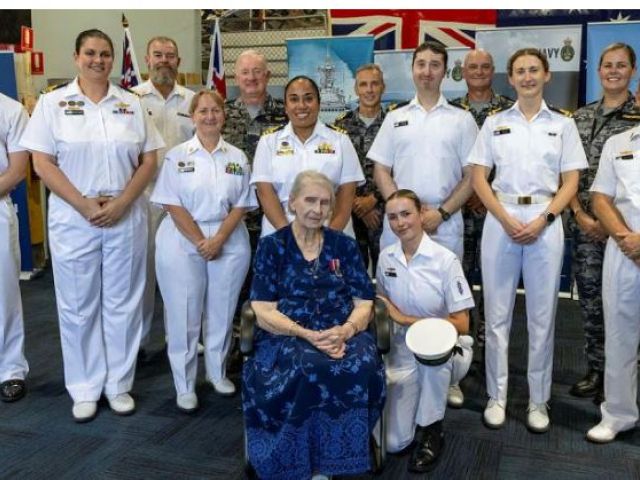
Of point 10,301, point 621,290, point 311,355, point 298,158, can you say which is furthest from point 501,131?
point 10,301

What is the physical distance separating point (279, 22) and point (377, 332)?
6807 mm

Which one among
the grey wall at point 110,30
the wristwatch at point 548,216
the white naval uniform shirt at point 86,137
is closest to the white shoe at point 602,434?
the wristwatch at point 548,216

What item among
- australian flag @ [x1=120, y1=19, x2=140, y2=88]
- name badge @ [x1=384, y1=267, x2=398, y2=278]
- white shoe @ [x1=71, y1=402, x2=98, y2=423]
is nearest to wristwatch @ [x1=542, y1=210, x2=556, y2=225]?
name badge @ [x1=384, y1=267, x2=398, y2=278]

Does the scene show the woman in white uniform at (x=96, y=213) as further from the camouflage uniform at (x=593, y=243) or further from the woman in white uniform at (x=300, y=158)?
the camouflage uniform at (x=593, y=243)

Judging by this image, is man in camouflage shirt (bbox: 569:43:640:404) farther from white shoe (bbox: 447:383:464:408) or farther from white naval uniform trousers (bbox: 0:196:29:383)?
white naval uniform trousers (bbox: 0:196:29:383)

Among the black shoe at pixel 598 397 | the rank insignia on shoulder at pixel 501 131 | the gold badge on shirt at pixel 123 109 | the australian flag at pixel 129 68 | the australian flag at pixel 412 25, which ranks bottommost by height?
the black shoe at pixel 598 397

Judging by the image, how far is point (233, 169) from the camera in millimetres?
3170

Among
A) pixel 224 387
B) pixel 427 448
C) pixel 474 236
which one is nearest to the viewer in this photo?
pixel 427 448

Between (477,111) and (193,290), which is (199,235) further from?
(477,111)

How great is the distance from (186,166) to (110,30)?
6.37m

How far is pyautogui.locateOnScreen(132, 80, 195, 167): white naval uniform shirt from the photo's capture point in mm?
3902

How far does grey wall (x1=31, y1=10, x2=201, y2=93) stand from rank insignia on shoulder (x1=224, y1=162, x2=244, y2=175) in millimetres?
5692

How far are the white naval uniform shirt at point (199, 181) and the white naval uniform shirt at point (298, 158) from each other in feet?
0.49

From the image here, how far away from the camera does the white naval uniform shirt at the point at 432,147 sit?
317 centimetres
